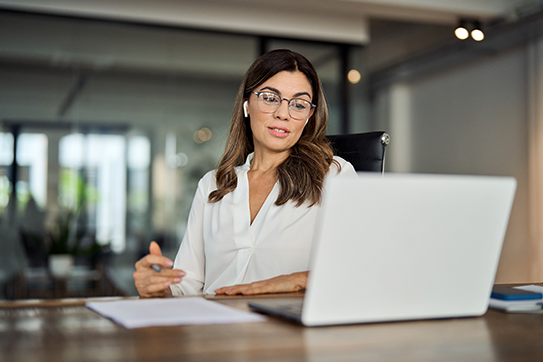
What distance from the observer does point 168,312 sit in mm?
850

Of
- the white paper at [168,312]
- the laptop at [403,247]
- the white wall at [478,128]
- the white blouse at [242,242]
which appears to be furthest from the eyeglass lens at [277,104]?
the white wall at [478,128]

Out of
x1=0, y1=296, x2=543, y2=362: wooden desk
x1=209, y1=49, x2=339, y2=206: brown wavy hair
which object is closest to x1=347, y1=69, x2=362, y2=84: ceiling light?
x1=209, y1=49, x2=339, y2=206: brown wavy hair

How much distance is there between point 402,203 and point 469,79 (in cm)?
499

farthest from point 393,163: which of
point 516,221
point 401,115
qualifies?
point 516,221

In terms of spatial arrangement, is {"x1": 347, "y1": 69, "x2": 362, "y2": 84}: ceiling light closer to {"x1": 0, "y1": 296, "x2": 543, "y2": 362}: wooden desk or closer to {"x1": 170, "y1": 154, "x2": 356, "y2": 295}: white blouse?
{"x1": 170, "y1": 154, "x2": 356, "y2": 295}: white blouse

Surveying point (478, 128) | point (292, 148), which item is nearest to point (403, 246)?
point (292, 148)

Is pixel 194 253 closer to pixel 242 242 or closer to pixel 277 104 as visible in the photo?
pixel 242 242

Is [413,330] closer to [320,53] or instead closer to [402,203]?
[402,203]

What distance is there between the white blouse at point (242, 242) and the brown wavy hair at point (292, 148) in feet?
0.13

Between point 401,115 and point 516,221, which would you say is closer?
point 516,221

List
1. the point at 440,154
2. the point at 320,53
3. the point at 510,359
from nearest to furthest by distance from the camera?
the point at 510,359 → the point at 320,53 → the point at 440,154

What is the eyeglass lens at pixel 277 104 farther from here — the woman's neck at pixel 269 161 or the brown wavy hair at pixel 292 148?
the woman's neck at pixel 269 161

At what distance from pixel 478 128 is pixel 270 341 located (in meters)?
4.94

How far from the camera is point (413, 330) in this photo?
2.49ft
